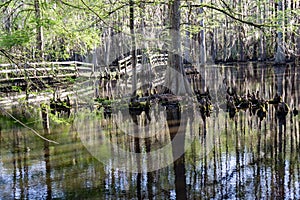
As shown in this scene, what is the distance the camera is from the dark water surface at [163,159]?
6.13 metres

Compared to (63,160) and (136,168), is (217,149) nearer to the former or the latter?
(136,168)

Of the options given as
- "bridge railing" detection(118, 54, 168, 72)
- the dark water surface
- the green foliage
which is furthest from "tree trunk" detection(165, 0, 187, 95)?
"bridge railing" detection(118, 54, 168, 72)

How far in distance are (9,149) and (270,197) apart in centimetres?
617

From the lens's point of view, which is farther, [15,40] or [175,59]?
[175,59]

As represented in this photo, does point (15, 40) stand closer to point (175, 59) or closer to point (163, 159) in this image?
point (163, 159)

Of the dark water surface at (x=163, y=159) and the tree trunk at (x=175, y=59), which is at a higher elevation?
the tree trunk at (x=175, y=59)

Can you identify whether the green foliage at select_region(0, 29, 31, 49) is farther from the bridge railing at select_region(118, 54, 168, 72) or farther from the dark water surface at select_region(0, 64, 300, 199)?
the bridge railing at select_region(118, 54, 168, 72)

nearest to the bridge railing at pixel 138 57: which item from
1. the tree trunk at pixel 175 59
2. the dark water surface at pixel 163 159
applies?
the tree trunk at pixel 175 59

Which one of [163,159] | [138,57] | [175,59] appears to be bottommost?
[163,159]

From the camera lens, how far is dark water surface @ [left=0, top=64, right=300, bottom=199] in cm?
613

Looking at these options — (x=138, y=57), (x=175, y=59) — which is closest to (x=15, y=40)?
(x=175, y=59)

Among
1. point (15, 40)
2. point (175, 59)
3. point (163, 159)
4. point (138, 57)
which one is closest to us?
point (15, 40)

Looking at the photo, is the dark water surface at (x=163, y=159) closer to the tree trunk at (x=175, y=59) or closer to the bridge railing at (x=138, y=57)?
the tree trunk at (x=175, y=59)

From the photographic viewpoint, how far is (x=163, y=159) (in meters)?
7.86
